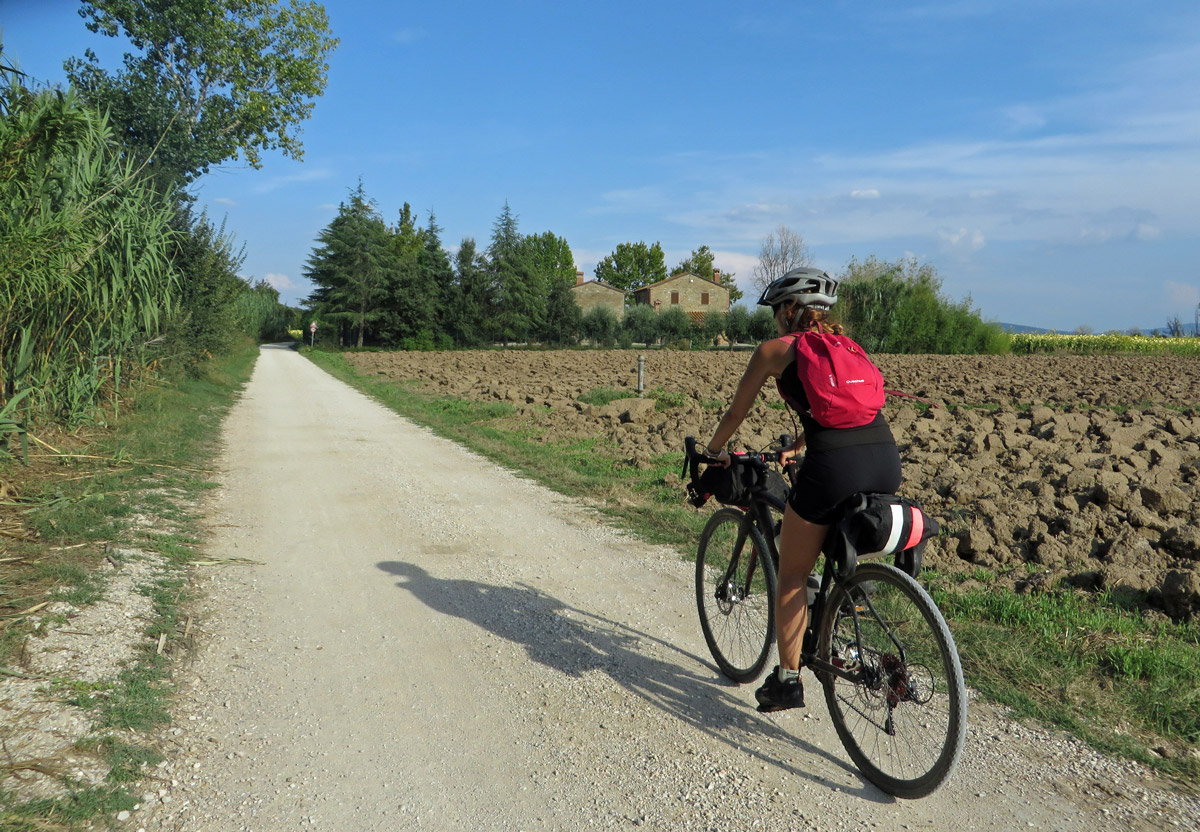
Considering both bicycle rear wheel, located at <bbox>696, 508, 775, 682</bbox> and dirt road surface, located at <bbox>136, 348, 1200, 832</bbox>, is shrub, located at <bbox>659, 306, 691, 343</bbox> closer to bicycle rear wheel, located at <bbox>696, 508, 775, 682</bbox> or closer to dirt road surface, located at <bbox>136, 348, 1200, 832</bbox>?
dirt road surface, located at <bbox>136, 348, 1200, 832</bbox>

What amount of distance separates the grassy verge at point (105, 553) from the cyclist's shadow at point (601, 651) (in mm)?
1627

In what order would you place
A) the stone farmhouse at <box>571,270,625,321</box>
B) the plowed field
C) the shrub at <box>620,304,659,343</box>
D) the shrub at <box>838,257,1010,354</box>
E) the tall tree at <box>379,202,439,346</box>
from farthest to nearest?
the stone farmhouse at <box>571,270,625,321</box> → the shrub at <box>620,304,659,343</box> → the tall tree at <box>379,202,439,346</box> → the shrub at <box>838,257,1010,354</box> → the plowed field

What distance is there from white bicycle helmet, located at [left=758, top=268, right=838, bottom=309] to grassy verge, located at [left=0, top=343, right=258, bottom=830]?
313 cm

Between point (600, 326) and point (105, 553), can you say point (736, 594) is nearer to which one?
point (105, 553)

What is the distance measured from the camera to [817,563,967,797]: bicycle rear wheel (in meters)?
2.80

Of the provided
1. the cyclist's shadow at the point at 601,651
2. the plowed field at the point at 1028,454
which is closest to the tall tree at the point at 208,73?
the plowed field at the point at 1028,454

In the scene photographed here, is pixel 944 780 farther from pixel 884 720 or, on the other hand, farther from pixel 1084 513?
pixel 1084 513

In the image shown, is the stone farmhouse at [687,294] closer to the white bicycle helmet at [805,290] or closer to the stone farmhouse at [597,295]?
the stone farmhouse at [597,295]

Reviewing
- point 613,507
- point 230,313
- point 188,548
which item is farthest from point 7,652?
point 230,313

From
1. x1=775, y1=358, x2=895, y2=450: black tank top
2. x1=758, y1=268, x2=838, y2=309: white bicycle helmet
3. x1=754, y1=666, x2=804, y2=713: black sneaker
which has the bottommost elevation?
x1=754, y1=666, x2=804, y2=713: black sneaker

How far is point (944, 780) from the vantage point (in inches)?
112

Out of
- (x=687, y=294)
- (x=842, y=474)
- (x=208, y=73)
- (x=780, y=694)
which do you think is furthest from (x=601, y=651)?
(x=687, y=294)

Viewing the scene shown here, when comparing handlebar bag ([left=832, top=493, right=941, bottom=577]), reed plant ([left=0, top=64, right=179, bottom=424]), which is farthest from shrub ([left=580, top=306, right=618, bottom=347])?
handlebar bag ([left=832, top=493, right=941, bottom=577])

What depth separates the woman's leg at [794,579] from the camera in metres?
3.22
